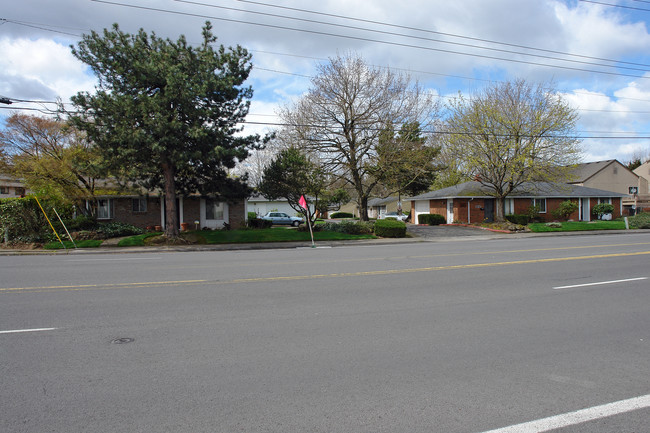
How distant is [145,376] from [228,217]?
1092 inches

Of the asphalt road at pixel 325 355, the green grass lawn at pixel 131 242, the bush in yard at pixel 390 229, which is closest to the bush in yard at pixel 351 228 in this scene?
the bush in yard at pixel 390 229

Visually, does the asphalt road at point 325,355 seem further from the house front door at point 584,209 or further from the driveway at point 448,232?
the house front door at point 584,209

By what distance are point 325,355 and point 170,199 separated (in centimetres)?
1982

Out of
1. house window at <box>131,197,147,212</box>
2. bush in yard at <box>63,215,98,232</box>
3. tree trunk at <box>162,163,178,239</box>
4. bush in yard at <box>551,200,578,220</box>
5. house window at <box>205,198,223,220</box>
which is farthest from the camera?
bush in yard at <box>551,200,578,220</box>

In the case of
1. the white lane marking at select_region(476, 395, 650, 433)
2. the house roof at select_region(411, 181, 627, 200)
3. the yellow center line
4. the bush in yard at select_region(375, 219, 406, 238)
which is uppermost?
the house roof at select_region(411, 181, 627, 200)

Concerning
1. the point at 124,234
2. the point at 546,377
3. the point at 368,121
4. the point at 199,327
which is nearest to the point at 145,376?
the point at 199,327

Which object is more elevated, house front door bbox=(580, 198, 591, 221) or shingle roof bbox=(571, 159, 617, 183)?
shingle roof bbox=(571, 159, 617, 183)

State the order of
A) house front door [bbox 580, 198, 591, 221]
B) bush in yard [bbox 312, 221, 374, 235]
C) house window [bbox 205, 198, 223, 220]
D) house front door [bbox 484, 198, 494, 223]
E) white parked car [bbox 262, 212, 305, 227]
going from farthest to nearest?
white parked car [bbox 262, 212, 305, 227]
house front door [bbox 580, 198, 591, 221]
house front door [bbox 484, 198, 494, 223]
house window [bbox 205, 198, 223, 220]
bush in yard [bbox 312, 221, 374, 235]

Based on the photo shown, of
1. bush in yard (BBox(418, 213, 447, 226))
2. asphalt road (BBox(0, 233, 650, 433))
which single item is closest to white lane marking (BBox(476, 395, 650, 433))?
asphalt road (BBox(0, 233, 650, 433))

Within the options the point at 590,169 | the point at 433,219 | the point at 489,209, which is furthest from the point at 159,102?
the point at 590,169

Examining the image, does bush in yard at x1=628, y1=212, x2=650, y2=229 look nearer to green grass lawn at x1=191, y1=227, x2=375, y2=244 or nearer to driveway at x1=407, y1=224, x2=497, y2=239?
driveway at x1=407, y1=224, x2=497, y2=239

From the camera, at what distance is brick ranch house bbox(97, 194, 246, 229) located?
1174 inches

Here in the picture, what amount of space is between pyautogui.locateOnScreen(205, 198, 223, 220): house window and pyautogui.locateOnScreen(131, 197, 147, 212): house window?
4.26m

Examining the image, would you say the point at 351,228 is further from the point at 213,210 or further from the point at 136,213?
the point at 136,213
